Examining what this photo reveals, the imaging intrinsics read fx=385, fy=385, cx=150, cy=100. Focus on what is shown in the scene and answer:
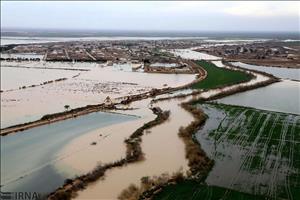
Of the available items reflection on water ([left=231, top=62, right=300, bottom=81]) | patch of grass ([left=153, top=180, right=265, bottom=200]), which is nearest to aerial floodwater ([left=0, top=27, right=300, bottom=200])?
patch of grass ([left=153, top=180, right=265, bottom=200])

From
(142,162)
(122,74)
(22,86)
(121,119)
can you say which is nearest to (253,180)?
(142,162)

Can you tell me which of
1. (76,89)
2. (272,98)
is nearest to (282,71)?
(272,98)

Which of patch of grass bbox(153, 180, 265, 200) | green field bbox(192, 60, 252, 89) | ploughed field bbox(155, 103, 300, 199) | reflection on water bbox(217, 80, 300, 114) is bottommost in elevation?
patch of grass bbox(153, 180, 265, 200)

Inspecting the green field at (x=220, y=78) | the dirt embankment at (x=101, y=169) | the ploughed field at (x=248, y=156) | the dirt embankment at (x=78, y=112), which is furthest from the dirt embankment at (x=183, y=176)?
the green field at (x=220, y=78)

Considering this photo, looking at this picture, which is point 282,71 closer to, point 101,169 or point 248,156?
point 248,156

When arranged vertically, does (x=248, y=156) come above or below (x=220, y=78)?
below

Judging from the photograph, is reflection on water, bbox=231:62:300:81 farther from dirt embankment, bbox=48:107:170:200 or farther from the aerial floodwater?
dirt embankment, bbox=48:107:170:200
